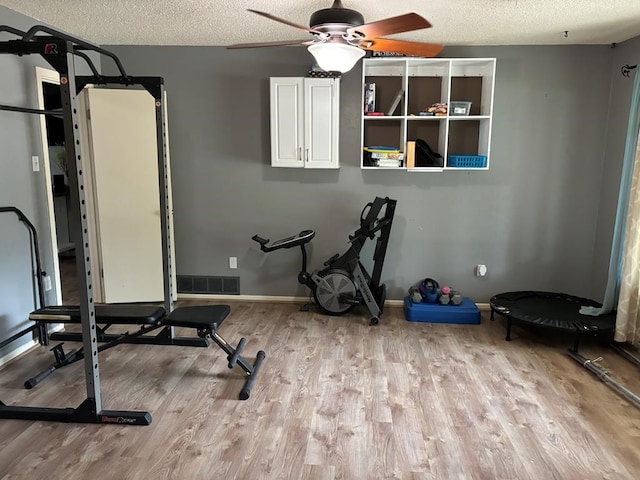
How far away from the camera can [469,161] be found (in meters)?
4.11

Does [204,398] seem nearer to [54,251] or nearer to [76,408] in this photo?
[76,408]

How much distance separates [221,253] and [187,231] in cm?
40

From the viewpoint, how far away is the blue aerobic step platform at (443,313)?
4.11 meters

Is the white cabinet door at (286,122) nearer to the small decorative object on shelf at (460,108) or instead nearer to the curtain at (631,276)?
the small decorative object on shelf at (460,108)

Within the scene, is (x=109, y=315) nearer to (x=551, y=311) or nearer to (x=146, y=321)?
(x=146, y=321)

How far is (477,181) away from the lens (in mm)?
4348

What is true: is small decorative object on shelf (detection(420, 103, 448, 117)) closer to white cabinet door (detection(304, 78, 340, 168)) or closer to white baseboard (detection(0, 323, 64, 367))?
white cabinet door (detection(304, 78, 340, 168))

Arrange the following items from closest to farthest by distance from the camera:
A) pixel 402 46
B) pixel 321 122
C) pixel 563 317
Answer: pixel 402 46 < pixel 563 317 < pixel 321 122

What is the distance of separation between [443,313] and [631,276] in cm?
145

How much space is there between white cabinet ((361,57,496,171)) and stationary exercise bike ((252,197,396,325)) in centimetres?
54

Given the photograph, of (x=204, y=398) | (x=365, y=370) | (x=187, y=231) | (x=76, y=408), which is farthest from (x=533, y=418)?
(x=187, y=231)

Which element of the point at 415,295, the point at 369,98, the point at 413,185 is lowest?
the point at 415,295

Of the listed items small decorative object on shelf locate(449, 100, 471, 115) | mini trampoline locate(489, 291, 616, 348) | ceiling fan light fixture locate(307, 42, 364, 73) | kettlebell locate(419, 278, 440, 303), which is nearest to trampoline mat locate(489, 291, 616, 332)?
mini trampoline locate(489, 291, 616, 348)

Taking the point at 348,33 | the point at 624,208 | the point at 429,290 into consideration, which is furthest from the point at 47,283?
the point at 624,208
